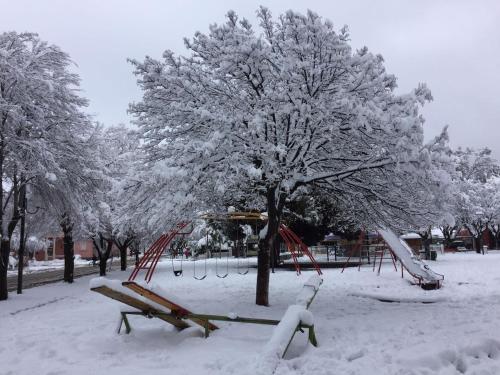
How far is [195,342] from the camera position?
23.5 feet

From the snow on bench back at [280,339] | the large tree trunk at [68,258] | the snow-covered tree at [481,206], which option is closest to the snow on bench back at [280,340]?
the snow on bench back at [280,339]

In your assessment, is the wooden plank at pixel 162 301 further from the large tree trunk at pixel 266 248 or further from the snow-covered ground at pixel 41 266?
the snow-covered ground at pixel 41 266

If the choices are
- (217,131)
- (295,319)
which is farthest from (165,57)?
(295,319)

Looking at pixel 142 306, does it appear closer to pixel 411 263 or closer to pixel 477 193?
pixel 411 263

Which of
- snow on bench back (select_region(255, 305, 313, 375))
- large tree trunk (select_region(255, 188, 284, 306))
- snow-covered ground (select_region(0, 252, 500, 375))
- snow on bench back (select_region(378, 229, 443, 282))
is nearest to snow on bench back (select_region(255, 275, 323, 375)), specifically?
snow on bench back (select_region(255, 305, 313, 375))

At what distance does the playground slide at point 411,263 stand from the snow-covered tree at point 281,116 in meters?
4.13

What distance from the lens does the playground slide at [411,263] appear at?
1540 cm

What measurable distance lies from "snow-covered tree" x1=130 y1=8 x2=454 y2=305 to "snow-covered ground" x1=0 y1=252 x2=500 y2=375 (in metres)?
2.51

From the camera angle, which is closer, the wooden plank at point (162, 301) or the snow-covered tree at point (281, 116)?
the wooden plank at point (162, 301)

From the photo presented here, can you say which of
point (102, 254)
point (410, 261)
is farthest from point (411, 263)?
point (102, 254)

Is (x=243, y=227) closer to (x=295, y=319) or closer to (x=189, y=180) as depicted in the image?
(x=189, y=180)

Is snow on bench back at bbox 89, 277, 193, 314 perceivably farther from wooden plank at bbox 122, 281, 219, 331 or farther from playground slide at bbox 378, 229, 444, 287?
playground slide at bbox 378, 229, 444, 287

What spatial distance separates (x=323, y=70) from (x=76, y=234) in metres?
18.8

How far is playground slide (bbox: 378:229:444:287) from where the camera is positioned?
1540 centimetres
